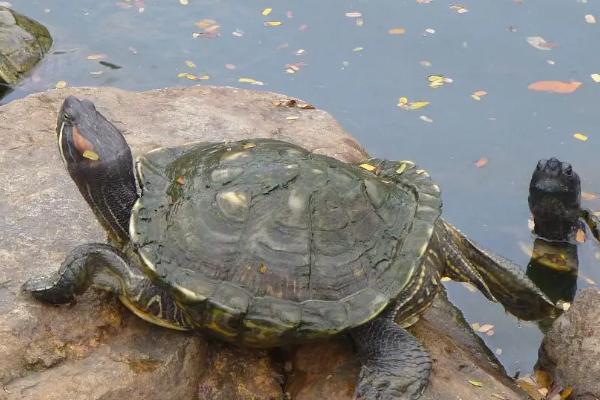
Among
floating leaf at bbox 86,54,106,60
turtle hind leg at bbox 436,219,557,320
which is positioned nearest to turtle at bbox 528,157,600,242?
turtle hind leg at bbox 436,219,557,320

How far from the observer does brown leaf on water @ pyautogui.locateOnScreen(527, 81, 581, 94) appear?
29.8 ft

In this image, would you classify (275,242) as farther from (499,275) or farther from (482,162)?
(482,162)

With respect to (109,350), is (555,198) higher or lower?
lower

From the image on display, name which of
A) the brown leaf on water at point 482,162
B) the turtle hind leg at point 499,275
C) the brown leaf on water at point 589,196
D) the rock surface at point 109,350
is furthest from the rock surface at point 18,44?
the brown leaf on water at point 589,196

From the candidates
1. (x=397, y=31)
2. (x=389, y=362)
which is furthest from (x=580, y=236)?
(x=397, y=31)

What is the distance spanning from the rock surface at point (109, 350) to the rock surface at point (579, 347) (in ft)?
1.37

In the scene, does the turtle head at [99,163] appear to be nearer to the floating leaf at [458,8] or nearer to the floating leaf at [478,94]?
the floating leaf at [478,94]

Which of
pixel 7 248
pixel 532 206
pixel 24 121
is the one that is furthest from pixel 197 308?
pixel 532 206

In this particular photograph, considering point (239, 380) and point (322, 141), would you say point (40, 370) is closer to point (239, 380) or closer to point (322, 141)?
point (239, 380)

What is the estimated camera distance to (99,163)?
4812mm

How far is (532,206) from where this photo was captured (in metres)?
7.20

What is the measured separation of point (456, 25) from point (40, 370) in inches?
283

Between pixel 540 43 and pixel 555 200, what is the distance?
3.37 meters

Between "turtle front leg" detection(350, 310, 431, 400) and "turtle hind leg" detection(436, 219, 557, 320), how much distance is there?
823mm
